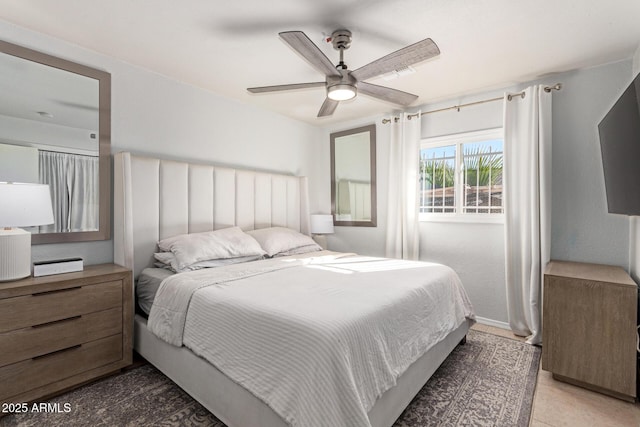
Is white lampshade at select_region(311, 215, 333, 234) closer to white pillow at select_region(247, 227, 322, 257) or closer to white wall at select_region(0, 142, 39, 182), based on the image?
white pillow at select_region(247, 227, 322, 257)

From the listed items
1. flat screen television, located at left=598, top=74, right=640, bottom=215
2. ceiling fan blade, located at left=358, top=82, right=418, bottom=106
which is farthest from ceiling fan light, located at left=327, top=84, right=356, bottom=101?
flat screen television, located at left=598, top=74, right=640, bottom=215

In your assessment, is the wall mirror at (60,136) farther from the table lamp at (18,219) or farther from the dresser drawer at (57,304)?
the dresser drawer at (57,304)

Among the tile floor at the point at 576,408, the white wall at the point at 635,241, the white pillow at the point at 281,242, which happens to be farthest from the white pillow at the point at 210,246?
the white wall at the point at 635,241

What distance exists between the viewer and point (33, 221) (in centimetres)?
180

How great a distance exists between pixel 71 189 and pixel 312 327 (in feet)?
7.32

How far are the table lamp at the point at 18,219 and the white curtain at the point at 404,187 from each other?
3.15 meters

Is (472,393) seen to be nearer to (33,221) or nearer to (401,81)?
(401,81)

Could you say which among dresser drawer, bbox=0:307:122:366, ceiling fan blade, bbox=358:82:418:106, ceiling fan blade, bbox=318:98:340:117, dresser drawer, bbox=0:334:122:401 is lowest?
dresser drawer, bbox=0:334:122:401

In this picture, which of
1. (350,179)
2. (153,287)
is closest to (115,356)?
(153,287)

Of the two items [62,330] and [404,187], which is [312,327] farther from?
[404,187]

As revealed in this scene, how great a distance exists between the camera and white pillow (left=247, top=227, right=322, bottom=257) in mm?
3088

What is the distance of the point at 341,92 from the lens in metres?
2.11

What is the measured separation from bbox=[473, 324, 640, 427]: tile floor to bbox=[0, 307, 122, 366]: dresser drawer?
2.74 meters

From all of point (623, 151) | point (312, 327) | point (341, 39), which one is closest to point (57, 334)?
point (312, 327)
